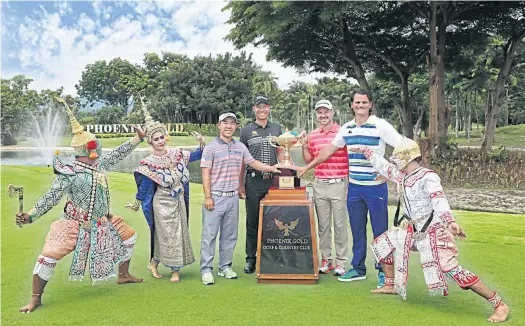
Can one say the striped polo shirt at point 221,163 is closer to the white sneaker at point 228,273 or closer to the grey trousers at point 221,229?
the grey trousers at point 221,229

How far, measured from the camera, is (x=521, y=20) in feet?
62.2

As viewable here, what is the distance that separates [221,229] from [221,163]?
0.67m

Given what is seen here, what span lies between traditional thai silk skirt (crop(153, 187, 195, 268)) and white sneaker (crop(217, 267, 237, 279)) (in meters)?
0.35

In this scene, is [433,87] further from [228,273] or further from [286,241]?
[228,273]

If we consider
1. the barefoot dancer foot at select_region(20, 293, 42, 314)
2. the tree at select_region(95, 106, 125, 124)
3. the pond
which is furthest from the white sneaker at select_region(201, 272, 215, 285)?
the tree at select_region(95, 106, 125, 124)

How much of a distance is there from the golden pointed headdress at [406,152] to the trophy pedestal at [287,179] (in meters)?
1.17

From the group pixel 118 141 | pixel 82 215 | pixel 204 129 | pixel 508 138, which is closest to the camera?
pixel 82 215

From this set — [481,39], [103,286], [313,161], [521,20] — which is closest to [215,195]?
[313,161]

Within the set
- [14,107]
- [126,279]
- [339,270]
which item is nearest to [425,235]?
[339,270]

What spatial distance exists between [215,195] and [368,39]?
1899 centimetres

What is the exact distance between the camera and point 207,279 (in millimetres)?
4586

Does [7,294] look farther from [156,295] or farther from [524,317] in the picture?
[524,317]

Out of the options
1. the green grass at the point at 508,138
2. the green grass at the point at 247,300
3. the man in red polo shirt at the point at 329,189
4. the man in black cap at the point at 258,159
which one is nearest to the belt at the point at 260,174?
the man in black cap at the point at 258,159

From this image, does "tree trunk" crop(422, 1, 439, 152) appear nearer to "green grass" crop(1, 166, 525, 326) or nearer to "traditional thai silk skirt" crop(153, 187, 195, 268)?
"green grass" crop(1, 166, 525, 326)
